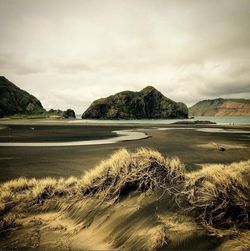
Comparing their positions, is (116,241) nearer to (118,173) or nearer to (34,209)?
(118,173)

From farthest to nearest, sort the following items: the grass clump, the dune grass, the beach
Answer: the grass clump < the dune grass < the beach

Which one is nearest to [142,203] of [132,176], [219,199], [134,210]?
[134,210]

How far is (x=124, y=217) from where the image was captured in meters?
5.24

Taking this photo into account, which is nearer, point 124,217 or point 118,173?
point 124,217

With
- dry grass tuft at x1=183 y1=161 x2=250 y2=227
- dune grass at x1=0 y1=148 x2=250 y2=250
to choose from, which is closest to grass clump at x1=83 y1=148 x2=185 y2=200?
dune grass at x1=0 y1=148 x2=250 y2=250

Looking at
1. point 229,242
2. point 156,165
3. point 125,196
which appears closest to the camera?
point 229,242

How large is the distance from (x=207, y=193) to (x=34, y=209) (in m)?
4.81

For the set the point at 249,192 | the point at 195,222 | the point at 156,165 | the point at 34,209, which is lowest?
the point at 34,209

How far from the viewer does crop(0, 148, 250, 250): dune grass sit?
14.6 ft

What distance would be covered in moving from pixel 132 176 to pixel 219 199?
222 centimetres

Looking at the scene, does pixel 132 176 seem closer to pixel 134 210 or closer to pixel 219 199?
pixel 134 210

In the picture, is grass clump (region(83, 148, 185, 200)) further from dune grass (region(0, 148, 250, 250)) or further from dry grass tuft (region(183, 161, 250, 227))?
dry grass tuft (region(183, 161, 250, 227))

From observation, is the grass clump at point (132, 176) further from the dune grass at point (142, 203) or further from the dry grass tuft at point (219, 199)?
the dry grass tuft at point (219, 199)

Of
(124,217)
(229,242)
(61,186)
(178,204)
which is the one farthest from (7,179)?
(229,242)
